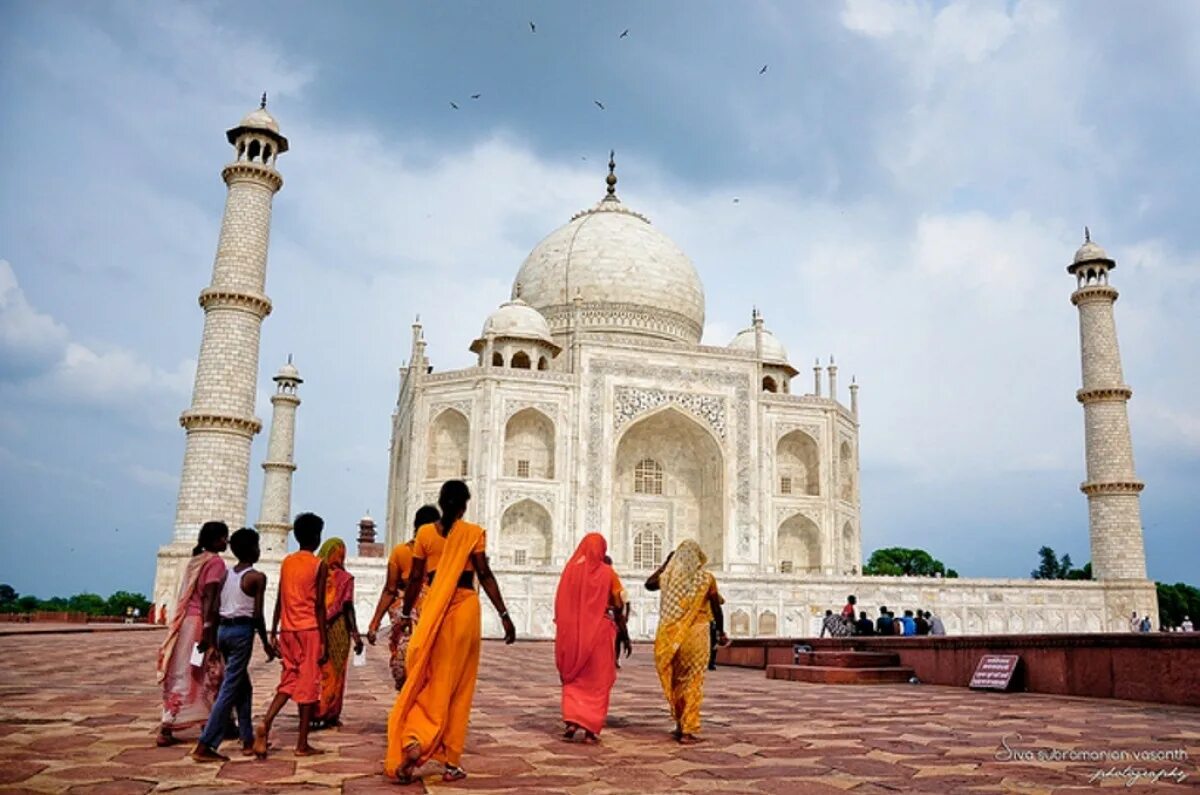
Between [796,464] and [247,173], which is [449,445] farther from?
[796,464]

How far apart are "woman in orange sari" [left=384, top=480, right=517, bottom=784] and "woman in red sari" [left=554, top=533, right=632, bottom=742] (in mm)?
846

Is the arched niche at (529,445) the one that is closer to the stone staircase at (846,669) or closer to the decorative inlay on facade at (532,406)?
the decorative inlay on facade at (532,406)

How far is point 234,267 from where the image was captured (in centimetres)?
1942

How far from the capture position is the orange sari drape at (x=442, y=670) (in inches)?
142

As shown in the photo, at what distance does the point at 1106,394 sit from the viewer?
78.9 ft

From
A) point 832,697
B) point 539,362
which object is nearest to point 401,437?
point 539,362

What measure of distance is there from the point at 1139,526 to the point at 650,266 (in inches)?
580

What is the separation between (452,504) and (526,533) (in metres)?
19.9

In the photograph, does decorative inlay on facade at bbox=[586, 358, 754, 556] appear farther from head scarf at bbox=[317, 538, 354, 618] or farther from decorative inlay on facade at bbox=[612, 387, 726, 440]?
head scarf at bbox=[317, 538, 354, 618]

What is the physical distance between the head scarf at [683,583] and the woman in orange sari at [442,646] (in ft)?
4.68

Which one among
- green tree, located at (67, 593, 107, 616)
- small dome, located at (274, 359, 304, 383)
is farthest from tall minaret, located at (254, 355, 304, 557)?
green tree, located at (67, 593, 107, 616)

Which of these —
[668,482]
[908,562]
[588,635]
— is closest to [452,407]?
[668,482]

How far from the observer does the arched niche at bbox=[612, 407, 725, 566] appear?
82.4ft

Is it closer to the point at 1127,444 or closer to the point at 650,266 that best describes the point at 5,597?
the point at 650,266
